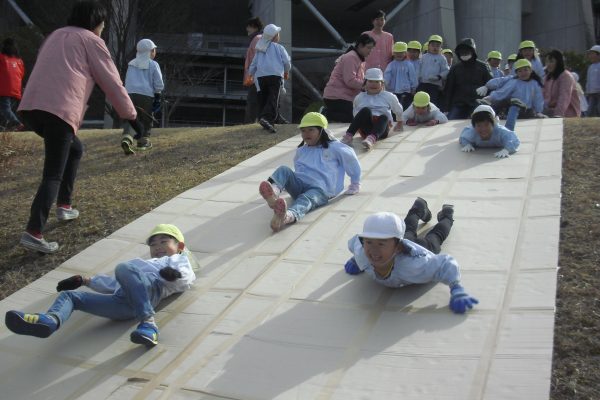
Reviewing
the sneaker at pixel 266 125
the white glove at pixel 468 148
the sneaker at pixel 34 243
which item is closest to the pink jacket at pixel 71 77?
the sneaker at pixel 34 243

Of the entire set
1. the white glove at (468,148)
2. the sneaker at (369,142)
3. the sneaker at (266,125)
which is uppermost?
the sneaker at (266,125)

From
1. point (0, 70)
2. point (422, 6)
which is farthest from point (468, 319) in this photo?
point (422, 6)

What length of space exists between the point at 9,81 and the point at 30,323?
376 inches

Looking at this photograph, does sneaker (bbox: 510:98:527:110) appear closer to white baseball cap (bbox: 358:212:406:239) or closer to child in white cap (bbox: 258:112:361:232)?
child in white cap (bbox: 258:112:361:232)

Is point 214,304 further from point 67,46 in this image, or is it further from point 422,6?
point 422,6

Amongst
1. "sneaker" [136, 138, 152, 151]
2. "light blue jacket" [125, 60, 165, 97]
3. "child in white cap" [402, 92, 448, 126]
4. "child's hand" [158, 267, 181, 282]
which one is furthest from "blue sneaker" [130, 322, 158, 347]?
"child in white cap" [402, 92, 448, 126]

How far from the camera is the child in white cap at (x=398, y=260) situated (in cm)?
392

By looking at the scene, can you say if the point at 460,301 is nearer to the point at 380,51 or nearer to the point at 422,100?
the point at 422,100

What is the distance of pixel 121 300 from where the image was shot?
4.18 metres

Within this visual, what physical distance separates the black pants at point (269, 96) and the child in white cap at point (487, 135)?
A: 311 cm

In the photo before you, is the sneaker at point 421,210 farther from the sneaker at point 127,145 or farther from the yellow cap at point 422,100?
the sneaker at point 127,145

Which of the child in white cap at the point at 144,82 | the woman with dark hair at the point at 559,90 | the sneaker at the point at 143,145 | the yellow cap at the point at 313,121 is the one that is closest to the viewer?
the yellow cap at the point at 313,121

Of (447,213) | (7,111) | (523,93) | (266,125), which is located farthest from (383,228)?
(7,111)

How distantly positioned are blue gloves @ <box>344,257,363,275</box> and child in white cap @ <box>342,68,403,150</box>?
4.00 meters
